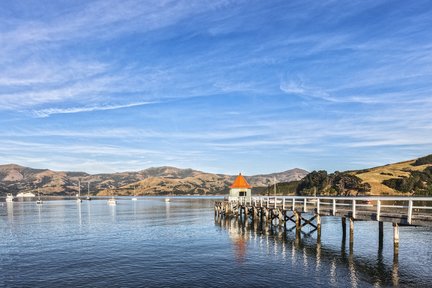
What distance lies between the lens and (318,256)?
3328 cm

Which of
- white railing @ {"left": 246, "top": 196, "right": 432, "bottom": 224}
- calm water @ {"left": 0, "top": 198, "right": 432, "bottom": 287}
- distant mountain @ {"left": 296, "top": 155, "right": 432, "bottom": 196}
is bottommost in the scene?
distant mountain @ {"left": 296, "top": 155, "right": 432, "bottom": 196}

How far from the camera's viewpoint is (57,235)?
169ft

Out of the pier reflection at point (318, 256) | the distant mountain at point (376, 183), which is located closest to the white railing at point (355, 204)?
the pier reflection at point (318, 256)

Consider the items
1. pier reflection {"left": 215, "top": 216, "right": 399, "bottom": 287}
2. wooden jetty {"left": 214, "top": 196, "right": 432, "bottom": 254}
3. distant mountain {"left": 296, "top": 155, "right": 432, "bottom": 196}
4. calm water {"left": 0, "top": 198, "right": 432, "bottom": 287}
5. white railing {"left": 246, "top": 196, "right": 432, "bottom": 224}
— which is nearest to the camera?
calm water {"left": 0, "top": 198, "right": 432, "bottom": 287}

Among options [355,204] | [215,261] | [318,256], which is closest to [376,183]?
[355,204]

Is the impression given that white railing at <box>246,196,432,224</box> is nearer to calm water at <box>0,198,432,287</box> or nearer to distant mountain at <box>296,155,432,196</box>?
calm water at <box>0,198,432,287</box>

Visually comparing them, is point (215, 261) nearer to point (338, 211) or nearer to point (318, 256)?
point (318, 256)

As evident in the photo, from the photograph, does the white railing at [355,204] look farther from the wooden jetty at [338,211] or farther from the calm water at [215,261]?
the calm water at [215,261]

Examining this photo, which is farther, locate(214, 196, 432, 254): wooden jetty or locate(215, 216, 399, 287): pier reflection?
locate(214, 196, 432, 254): wooden jetty

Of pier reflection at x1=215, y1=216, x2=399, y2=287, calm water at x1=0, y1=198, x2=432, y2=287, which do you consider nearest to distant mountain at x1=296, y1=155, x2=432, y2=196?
pier reflection at x1=215, y1=216, x2=399, y2=287

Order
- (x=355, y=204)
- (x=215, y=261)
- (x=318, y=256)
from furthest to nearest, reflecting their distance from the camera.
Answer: (x=355, y=204), (x=318, y=256), (x=215, y=261)

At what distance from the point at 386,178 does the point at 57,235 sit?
138 m

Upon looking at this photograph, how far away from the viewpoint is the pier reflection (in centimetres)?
2623

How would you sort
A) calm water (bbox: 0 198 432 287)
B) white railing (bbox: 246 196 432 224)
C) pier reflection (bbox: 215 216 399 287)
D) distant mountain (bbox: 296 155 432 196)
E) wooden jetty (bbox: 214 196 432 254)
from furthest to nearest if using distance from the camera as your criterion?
distant mountain (bbox: 296 155 432 196) → wooden jetty (bbox: 214 196 432 254) → white railing (bbox: 246 196 432 224) → pier reflection (bbox: 215 216 399 287) → calm water (bbox: 0 198 432 287)
